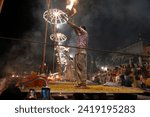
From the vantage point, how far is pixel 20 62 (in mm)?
19688

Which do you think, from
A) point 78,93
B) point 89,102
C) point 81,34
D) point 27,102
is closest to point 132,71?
point 81,34

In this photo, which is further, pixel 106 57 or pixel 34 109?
pixel 106 57

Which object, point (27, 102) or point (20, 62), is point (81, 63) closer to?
point (27, 102)

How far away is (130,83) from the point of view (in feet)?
22.4

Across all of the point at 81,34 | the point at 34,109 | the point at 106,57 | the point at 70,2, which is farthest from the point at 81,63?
the point at 106,57

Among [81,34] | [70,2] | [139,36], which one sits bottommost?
[81,34]

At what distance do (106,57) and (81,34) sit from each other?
20733 mm

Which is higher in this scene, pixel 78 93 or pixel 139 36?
pixel 139 36

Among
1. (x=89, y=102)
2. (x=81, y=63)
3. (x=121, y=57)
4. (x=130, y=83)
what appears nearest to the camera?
(x=89, y=102)

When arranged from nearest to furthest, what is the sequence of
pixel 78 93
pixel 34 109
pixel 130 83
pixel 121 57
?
1. pixel 34 109
2. pixel 78 93
3. pixel 130 83
4. pixel 121 57

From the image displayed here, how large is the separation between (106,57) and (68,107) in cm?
2313

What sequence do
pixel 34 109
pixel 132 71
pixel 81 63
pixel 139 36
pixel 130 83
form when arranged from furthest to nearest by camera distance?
pixel 139 36 → pixel 132 71 → pixel 130 83 → pixel 81 63 → pixel 34 109

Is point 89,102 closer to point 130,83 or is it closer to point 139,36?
point 130,83

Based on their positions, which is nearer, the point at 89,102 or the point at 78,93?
the point at 89,102
